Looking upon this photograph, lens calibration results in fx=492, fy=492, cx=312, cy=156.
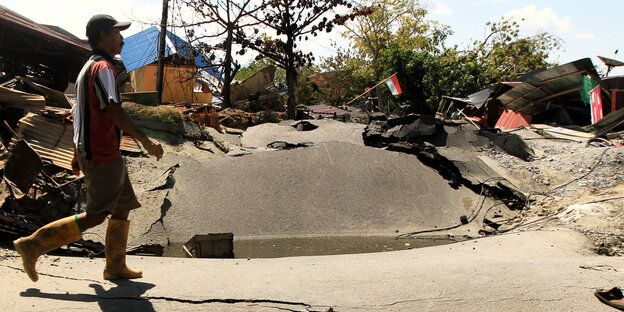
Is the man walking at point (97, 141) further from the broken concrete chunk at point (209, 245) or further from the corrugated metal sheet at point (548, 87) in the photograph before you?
the corrugated metal sheet at point (548, 87)

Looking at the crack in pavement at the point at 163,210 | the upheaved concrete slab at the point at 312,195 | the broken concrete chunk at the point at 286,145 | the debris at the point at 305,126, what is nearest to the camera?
the crack in pavement at the point at 163,210

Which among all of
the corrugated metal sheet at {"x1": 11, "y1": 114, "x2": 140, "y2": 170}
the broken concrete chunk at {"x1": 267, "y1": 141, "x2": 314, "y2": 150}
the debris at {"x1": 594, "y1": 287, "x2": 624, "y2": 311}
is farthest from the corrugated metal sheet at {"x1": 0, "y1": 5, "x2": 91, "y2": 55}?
the debris at {"x1": 594, "y1": 287, "x2": 624, "y2": 311}

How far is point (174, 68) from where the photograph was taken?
20.0 meters

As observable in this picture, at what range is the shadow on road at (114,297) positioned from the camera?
9.31 ft

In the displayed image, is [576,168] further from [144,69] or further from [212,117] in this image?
[144,69]

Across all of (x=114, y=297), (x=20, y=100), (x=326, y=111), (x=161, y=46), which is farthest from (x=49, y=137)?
(x=326, y=111)

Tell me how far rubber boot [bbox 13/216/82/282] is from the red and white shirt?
47 centimetres

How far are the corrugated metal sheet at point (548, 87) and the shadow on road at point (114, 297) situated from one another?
43.3 ft

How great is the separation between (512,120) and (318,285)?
14.8m

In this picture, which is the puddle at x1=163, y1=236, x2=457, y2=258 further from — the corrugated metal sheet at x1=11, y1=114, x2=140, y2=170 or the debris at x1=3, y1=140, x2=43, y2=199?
the corrugated metal sheet at x1=11, y1=114, x2=140, y2=170

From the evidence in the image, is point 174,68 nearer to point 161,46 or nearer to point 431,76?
point 161,46

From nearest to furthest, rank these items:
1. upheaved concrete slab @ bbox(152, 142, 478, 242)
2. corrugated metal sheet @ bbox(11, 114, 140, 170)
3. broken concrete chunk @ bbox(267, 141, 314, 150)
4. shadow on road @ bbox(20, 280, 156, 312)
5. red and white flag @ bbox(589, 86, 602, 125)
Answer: shadow on road @ bbox(20, 280, 156, 312) → corrugated metal sheet @ bbox(11, 114, 140, 170) → upheaved concrete slab @ bbox(152, 142, 478, 242) → broken concrete chunk @ bbox(267, 141, 314, 150) → red and white flag @ bbox(589, 86, 602, 125)

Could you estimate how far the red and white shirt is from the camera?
9.91 feet

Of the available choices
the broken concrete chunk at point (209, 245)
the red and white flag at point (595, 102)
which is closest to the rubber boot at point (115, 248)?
the broken concrete chunk at point (209, 245)
